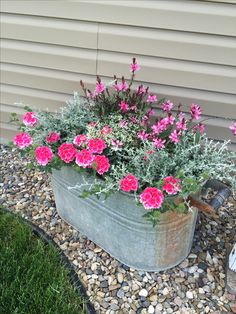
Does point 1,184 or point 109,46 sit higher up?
point 109,46

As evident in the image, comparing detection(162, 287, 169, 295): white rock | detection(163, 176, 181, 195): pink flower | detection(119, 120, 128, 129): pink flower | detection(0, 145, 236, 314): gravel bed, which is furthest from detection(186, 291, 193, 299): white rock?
detection(119, 120, 128, 129): pink flower

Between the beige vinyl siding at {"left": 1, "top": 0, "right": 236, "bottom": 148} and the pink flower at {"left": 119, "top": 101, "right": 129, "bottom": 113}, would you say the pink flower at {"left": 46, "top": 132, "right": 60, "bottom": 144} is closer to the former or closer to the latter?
the pink flower at {"left": 119, "top": 101, "right": 129, "bottom": 113}

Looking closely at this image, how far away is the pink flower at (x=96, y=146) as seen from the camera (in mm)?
2039

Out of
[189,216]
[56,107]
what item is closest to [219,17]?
[189,216]

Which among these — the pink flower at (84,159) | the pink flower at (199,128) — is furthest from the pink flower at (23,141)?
the pink flower at (199,128)

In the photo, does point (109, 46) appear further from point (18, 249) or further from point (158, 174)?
point (18, 249)

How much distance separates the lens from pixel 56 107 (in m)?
3.08

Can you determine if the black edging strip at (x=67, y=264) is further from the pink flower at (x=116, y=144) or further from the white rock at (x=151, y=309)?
the pink flower at (x=116, y=144)

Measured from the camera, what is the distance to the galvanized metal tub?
6.85 feet

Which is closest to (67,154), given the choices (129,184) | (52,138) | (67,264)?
(52,138)

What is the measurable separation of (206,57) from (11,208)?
156 centimetres

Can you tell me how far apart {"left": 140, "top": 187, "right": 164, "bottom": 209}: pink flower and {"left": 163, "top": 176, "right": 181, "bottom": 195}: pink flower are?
4 centimetres

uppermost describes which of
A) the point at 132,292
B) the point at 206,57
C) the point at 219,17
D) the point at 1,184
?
the point at 219,17

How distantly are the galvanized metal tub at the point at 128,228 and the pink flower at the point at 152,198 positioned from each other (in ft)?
0.53
